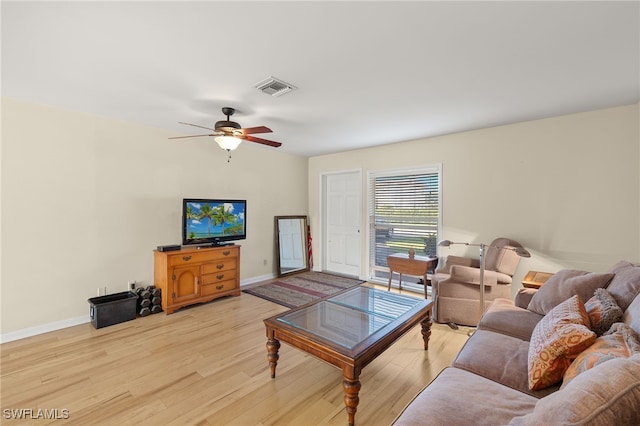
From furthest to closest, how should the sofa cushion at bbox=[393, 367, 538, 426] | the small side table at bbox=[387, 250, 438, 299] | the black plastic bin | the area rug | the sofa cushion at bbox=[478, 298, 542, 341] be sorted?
1. the area rug
2. the small side table at bbox=[387, 250, 438, 299]
3. the black plastic bin
4. the sofa cushion at bbox=[478, 298, 542, 341]
5. the sofa cushion at bbox=[393, 367, 538, 426]

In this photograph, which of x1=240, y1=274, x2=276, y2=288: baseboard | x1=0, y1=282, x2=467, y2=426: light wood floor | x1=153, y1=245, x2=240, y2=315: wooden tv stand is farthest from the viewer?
x1=240, y1=274, x2=276, y2=288: baseboard

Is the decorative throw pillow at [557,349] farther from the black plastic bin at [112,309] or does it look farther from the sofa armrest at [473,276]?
the black plastic bin at [112,309]

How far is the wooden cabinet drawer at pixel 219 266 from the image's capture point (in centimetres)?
380

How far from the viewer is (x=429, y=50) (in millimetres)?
1934

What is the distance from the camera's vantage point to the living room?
287 cm

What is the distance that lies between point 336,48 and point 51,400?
313 centimetres

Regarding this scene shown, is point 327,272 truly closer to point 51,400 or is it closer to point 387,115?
point 387,115

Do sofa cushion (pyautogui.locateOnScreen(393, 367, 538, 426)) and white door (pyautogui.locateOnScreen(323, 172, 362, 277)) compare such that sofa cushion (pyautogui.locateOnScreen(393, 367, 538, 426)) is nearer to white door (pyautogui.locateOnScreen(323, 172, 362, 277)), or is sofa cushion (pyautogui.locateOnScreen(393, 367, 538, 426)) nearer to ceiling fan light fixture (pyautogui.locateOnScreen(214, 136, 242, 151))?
ceiling fan light fixture (pyautogui.locateOnScreen(214, 136, 242, 151))

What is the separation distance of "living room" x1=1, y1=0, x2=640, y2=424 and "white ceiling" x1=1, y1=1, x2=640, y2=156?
30 centimetres

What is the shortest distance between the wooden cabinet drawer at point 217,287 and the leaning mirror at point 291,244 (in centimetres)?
132

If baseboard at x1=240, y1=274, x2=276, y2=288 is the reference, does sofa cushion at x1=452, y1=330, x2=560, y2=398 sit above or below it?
above

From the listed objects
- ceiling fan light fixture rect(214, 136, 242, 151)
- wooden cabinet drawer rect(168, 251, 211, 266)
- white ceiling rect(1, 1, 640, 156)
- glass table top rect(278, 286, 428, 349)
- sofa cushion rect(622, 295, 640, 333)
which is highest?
white ceiling rect(1, 1, 640, 156)

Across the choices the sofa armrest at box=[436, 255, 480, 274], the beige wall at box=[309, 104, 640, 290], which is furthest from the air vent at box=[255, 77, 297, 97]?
the sofa armrest at box=[436, 255, 480, 274]

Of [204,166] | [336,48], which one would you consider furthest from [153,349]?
[336,48]
